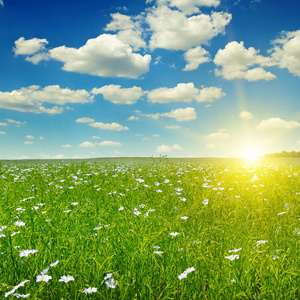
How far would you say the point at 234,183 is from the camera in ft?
31.8

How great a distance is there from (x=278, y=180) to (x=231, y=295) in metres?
8.23

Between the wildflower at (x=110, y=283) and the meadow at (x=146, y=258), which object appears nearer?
the wildflower at (x=110, y=283)

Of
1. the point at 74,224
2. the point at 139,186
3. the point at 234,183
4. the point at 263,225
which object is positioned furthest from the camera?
the point at 234,183

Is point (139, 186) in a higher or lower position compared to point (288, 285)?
higher

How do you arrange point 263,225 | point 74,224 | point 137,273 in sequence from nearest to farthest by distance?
point 137,273
point 74,224
point 263,225

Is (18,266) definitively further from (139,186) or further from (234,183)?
(234,183)

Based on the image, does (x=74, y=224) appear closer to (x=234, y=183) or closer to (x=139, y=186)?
(x=139, y=186)

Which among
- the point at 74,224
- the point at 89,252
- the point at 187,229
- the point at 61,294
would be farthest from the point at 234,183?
the point at 61,294

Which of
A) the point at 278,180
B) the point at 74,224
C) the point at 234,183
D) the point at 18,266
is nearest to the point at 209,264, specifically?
the point at 18,266

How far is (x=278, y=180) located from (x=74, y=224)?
25.6 feet

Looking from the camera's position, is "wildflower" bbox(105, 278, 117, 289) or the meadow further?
the meadow

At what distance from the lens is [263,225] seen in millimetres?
5965

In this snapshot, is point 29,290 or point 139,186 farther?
point 139,186

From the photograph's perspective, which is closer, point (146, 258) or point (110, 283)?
point (110, 283)
